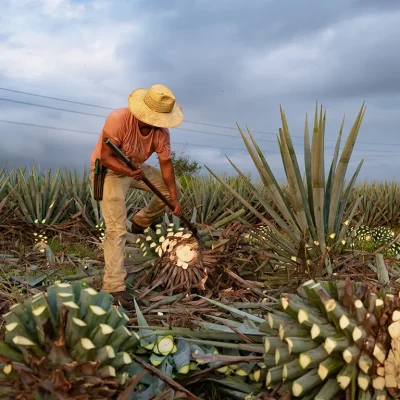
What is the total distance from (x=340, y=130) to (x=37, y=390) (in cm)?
336

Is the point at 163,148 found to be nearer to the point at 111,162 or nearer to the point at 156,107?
the point at 156,107

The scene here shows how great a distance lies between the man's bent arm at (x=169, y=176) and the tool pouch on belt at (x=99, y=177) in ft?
1.90

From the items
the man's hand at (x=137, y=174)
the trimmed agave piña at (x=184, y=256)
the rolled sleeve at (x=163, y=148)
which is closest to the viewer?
the trimmed agave piña at (x=184, y=256)

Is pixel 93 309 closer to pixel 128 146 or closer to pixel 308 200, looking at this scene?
pixel 308 200

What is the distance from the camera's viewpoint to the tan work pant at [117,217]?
4.68m

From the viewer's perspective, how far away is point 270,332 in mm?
2270

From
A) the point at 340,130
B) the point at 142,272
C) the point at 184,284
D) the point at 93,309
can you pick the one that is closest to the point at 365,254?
the point at 340,130

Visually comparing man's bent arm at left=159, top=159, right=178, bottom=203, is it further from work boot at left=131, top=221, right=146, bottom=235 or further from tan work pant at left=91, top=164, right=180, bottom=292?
work boot at left=131, top=221, right=146, bottom=235

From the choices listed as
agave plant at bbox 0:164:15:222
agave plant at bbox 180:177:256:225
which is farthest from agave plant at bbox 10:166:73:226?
agave plant at bbox 180:177:256:225

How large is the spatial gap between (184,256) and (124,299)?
61cm

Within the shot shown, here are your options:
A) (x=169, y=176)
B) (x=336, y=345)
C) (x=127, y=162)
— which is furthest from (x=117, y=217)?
(x=336, y=345)

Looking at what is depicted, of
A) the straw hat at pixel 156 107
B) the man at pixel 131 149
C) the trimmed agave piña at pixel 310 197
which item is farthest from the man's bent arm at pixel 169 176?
the trimmed agave piña at pixel 310 197

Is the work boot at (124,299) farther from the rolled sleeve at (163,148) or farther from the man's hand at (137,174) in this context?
the rolled sleeve at (163,148)

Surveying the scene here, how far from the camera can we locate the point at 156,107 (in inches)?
201
